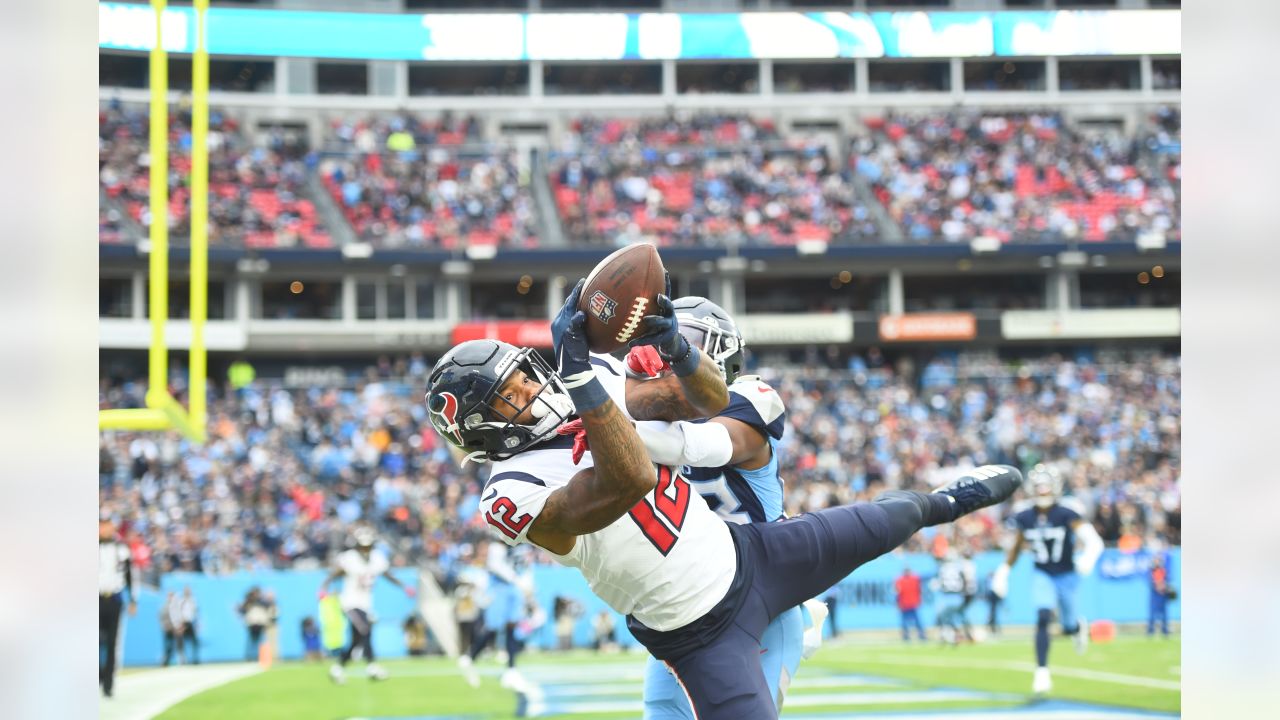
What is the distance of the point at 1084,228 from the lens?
27.2m

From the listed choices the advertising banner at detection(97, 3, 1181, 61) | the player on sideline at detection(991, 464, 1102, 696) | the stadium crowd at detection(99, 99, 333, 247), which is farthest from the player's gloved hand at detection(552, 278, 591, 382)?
the advertising banner at detection(97, 3, 1181, 61)

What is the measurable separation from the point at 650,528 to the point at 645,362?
21.1 inches

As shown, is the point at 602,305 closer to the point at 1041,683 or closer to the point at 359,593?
the point at 1041,683

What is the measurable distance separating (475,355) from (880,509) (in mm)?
1308

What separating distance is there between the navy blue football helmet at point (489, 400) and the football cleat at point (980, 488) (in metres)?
1.39

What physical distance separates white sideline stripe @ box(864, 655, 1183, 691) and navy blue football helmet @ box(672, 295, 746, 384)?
23.5ft

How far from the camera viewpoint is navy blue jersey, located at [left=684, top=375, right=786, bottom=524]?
12.5 ft

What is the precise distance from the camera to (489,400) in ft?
10.4

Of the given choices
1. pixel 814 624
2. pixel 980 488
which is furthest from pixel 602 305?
pixel 814 624

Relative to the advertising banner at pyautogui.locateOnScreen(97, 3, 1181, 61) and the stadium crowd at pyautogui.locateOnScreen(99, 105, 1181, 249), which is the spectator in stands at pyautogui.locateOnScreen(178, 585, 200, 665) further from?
the advertising banner at pyautogui.locateOnScreen(97, 3, 1181, 61)

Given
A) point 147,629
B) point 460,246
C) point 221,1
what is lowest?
point 147,629

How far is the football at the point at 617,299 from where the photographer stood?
292 cm
